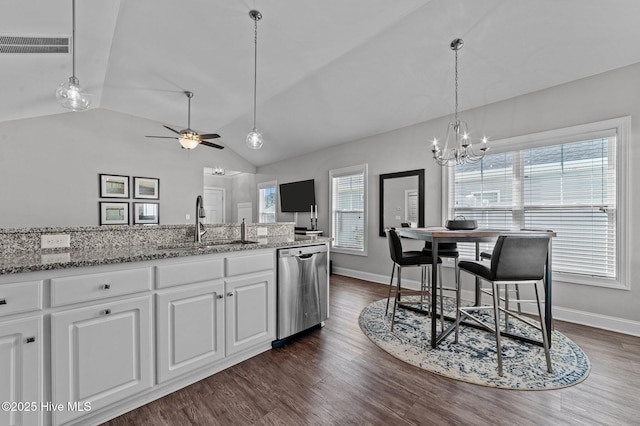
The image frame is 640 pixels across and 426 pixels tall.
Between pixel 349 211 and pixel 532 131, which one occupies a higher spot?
pixel 532 131

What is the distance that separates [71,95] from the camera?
203cm

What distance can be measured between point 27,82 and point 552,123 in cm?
639

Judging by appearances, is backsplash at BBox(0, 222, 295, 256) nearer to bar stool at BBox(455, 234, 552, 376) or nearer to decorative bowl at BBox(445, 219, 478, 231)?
decorative bowl at BBox(445, 219, 478, 231)

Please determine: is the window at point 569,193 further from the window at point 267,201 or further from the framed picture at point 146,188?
the framed picture at point 146,188

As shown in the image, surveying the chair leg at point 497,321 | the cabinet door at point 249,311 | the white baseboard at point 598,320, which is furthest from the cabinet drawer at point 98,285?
the white baseboard at point 598,320

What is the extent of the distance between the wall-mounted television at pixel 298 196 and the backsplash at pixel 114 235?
3313mm

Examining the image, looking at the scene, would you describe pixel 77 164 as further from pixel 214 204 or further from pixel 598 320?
pixel 598 320

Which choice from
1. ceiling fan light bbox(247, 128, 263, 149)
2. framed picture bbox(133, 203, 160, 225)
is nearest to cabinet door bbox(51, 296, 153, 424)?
ceiling fan light bbox(247, 128, 263, 149)

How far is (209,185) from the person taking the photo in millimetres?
7438

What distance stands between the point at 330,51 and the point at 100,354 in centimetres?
370

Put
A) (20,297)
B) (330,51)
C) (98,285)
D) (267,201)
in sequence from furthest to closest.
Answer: (267,201) → (330,51) → (98,285) → (20,297)

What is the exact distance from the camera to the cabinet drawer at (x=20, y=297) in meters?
1.21

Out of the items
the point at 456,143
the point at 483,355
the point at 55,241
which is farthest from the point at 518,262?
the point at 55,241

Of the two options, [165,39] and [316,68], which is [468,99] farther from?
[165,39]
